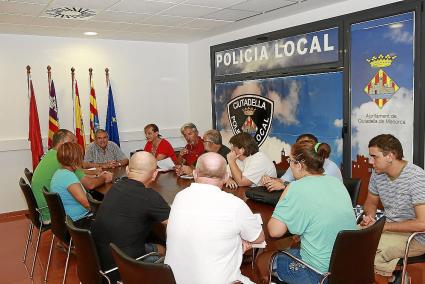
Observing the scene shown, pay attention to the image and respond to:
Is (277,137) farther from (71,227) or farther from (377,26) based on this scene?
(71,227)

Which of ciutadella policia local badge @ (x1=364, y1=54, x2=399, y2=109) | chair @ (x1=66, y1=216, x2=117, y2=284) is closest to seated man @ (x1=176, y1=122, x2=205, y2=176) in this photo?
ciutadella policia local badge @ (x1=364, y1=54, x2=399, y2=109)

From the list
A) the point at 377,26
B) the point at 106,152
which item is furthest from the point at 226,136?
the point at 377,26

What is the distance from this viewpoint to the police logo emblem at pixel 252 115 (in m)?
5.69

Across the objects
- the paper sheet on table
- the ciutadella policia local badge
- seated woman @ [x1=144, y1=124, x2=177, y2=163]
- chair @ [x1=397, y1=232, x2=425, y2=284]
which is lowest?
chair @ [x1=397, y1=232, x2=425, y2=284]

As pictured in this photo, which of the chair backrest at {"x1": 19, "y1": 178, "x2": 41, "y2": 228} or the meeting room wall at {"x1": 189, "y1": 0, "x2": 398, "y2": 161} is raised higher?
the meeting room wall at {"x1": 189, "y1": 0, "x2": 398, "y2": 161}

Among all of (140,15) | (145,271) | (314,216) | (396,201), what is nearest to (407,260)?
(396,201)

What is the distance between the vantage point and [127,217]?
229 cm

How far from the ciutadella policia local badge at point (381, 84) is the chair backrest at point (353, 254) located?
2415 mm

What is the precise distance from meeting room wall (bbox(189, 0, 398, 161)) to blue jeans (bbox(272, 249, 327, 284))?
307 centimetres

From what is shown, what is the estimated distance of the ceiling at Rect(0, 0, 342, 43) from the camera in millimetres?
4266

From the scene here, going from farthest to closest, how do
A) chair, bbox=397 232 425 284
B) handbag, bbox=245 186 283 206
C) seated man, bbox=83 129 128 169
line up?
seated man, bbox=83 129 128 169
handbag, bbox=245 186 283 206
chair, bbox=397 232 425 284

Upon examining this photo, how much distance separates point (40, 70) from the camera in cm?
610

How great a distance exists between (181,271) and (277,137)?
3.86 m

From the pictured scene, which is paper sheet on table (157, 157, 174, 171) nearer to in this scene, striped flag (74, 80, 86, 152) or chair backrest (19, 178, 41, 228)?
chair backrest (19, 178, 41, 228)
